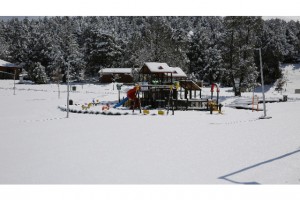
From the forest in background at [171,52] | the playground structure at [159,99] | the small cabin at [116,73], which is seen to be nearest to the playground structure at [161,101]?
the playground structure at [159,99]

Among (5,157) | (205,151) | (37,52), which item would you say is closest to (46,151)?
(5,157)

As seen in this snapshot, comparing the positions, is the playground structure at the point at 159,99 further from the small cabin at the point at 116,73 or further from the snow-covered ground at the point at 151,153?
the small cabin at the point at 116,73

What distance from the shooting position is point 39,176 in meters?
9.90

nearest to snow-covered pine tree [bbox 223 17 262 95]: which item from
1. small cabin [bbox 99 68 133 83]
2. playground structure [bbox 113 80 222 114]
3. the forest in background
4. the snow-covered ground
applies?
the forest in background

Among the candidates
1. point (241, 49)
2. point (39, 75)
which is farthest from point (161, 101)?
point (39, 75)

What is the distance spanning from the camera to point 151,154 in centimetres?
1274

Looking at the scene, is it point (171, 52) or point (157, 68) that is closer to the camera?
point (157, 68)

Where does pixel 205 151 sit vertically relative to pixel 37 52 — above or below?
below

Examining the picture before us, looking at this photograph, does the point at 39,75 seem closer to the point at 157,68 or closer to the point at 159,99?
the point at 157,68

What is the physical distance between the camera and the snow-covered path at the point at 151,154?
9828 millimetres

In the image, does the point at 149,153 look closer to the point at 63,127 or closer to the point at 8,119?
the point at 63,127

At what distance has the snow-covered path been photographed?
9.83 meters

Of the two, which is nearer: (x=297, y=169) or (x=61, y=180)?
(x=61, y=180)

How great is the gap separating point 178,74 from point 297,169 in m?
34.7
